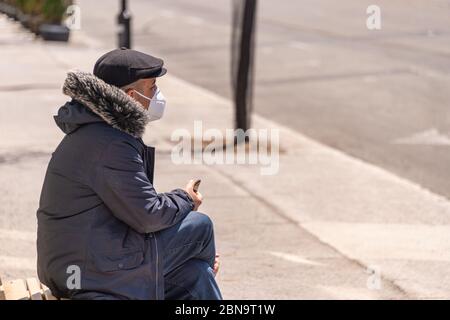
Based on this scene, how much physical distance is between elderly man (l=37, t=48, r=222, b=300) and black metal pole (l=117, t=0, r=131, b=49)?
12548mm

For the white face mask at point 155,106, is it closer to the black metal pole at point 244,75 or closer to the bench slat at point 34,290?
the bench slat at point 34,290

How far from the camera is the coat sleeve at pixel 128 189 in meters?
4.97

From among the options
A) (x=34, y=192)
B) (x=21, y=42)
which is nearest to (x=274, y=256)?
(x=34, y=192)

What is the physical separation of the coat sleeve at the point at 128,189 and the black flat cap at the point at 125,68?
32 cm

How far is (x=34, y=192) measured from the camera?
10398mm

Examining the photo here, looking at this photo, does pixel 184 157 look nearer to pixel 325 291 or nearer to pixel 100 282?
pixel 325 291

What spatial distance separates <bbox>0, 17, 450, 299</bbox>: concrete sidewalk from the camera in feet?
26.0

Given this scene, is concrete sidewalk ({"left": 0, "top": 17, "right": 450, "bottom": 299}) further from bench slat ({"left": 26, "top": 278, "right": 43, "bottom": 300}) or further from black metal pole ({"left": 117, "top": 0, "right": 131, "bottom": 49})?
black metal pole ({"left": 117, "top": 0, "right": 131, "bottom": 49})

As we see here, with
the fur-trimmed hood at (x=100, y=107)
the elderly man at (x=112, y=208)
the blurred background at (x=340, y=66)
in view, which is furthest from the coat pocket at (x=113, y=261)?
the blurred background at (x=340, y=66)

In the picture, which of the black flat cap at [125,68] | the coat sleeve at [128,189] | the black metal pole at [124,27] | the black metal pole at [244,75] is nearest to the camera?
the coat sleeve at [128,189]

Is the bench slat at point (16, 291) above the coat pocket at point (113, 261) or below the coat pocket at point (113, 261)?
below

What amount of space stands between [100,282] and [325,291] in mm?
2942

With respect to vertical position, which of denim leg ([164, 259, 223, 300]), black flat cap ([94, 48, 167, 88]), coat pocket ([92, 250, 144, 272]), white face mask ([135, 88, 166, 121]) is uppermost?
black flat cap ([94, 48, 167, 88])

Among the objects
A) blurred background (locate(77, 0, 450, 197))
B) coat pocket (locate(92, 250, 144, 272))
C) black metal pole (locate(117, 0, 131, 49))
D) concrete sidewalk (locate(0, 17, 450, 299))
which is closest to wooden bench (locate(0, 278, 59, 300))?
coat pocket (locate(92, 250, 144, 272))
